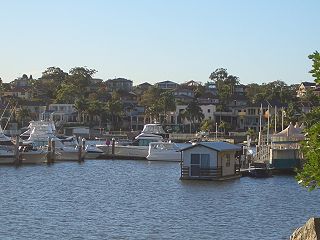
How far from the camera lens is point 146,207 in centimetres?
4881

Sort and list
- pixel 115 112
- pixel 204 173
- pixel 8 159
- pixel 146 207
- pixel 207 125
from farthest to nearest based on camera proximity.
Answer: pixel 115 112 < pixel 207 125 < pixel 8 159 < pixel 204 173 < pixel 146 207

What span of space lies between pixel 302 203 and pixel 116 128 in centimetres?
13641

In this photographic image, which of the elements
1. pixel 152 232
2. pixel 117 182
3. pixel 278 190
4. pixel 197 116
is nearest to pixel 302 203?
pixel 278 190

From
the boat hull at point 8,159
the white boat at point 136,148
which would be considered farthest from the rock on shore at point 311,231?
the white boat at point 136,148

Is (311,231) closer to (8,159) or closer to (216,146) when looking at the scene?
(216,146)

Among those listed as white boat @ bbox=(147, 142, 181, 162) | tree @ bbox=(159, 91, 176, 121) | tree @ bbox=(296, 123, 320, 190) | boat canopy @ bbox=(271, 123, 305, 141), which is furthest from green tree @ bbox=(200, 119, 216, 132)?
tree @ bbox=(296, 123, 320, 190)

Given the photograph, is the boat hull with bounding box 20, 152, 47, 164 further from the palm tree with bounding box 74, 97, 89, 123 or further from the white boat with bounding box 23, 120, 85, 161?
the palm tree with bounding box 74, 97, 89, 123

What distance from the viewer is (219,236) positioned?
3781cm

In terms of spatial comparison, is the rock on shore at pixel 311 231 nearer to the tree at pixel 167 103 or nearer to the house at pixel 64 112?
the tree at pixel 167 103

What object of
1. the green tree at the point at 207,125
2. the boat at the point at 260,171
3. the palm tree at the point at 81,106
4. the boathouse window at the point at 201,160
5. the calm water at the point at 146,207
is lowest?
the calm water at the point at 146,207

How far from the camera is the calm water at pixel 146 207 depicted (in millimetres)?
38969

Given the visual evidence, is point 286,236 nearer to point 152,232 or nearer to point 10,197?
point 152,232

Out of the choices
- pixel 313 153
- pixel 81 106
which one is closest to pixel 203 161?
pixel 313 153

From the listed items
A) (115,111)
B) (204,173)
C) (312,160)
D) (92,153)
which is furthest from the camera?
(115,111)
